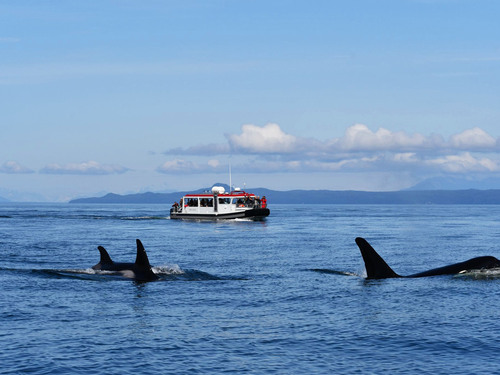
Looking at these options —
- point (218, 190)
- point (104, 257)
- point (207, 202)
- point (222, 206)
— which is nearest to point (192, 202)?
point (207, 202)

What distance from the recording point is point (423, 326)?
20906 millimetres

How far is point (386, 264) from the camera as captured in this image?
32.2 meters

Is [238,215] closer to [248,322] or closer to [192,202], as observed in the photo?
[192,202]

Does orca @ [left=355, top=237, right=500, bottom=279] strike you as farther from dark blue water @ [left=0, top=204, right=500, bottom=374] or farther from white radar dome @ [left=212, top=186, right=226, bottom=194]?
white radar dome @ [left=212, top=186, right=226, bottom=194]

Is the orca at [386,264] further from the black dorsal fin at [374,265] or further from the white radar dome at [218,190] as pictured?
the white radar dome at [218,190]

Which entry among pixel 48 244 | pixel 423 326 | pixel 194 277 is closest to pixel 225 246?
pixel 48 244

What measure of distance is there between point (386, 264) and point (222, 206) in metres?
87.5

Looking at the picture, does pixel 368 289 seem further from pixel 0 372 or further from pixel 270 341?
pixel 0 372

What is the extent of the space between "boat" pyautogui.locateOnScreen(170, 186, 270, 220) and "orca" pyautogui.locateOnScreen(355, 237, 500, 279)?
277 ft

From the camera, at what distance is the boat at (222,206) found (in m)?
118

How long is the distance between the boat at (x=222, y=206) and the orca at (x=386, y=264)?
8444 cm

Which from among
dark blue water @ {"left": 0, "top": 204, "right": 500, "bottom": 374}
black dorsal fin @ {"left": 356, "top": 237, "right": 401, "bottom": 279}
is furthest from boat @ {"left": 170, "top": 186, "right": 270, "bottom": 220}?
black dorsal fin @ {"left": 356, "top": 237, "right": 401, "bottom": 279}

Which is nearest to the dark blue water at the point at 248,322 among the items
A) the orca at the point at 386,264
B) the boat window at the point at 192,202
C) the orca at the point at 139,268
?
the orca at the point at 139,268

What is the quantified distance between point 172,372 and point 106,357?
2248 mm
